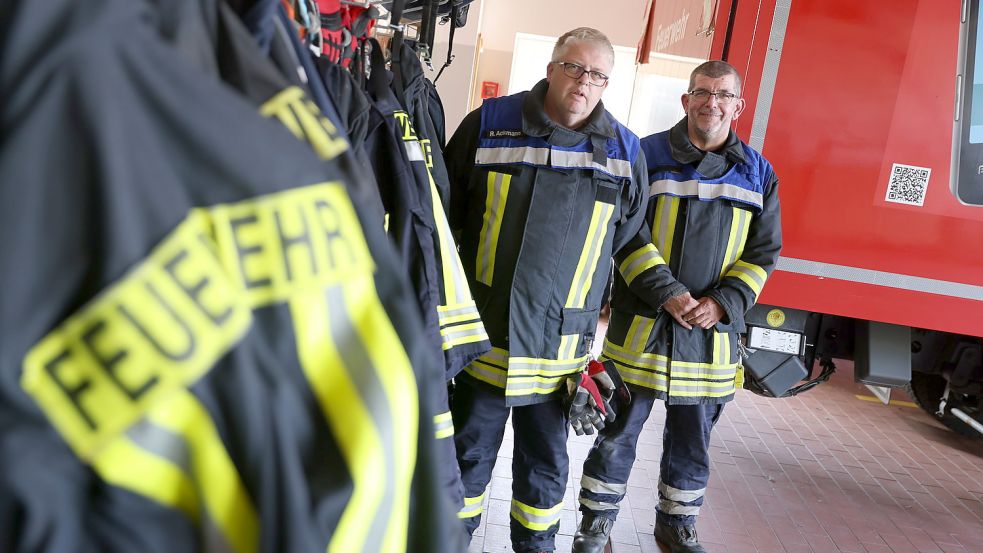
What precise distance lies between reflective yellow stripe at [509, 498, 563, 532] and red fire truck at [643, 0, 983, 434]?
1.35 m

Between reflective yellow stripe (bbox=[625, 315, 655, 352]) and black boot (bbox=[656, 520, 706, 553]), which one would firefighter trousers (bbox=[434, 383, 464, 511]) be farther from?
black boot (bbox=[656, 520, 706, 553])

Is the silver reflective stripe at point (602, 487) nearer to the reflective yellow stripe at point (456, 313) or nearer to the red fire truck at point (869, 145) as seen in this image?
the red fire truck at point (869, 145)

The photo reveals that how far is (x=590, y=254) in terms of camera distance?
2.67 meters

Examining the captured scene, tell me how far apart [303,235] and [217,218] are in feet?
0.25

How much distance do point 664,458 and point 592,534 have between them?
0.44 m

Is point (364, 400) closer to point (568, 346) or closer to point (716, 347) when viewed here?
point (568, 346)

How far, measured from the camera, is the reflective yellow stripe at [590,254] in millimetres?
2646

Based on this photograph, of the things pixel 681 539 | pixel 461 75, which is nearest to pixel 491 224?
pixel 681 539

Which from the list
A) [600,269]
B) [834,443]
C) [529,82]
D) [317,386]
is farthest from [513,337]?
[529,82]

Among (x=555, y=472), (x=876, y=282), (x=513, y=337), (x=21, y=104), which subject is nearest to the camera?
(x=21, y=104)

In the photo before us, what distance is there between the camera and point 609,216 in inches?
105

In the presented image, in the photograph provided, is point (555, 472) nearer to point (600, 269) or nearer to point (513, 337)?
point (513, 337)

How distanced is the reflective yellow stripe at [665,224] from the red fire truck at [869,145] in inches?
21.1

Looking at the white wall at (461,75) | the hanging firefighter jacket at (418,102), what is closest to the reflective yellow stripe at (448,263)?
the hanging firefighter jacket at (418,102)
